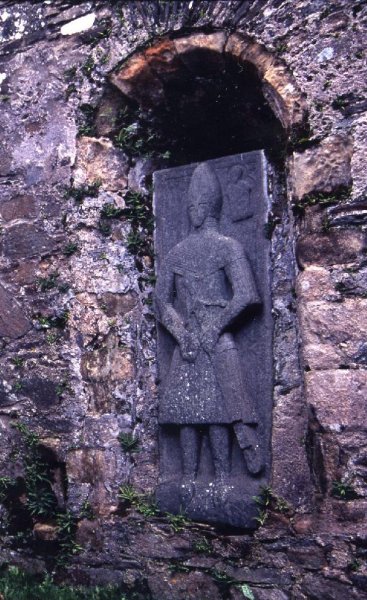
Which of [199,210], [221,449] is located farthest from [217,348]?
[199,210]

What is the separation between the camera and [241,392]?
308 centimetres

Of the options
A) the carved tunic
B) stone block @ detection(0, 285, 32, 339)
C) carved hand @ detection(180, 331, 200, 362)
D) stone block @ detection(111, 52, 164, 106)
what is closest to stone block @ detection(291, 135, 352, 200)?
the carved tunic

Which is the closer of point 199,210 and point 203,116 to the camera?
point 199,210

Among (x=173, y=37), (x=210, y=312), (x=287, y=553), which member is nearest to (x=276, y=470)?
(x=287, y=553)

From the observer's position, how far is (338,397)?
269 centimetres

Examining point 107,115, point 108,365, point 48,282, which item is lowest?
point 108,365

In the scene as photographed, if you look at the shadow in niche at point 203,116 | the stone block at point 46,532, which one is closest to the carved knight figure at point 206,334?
the shadow in niche at point 203,116

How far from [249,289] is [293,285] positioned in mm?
208

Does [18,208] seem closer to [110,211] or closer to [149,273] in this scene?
[110,211]

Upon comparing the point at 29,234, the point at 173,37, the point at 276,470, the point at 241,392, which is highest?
the point at 173,37

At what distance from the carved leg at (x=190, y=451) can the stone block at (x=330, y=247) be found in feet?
3.21

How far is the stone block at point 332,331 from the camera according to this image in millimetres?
2697

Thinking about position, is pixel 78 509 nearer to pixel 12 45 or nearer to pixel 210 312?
pixel 210 312

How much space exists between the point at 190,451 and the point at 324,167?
1.47 metres
